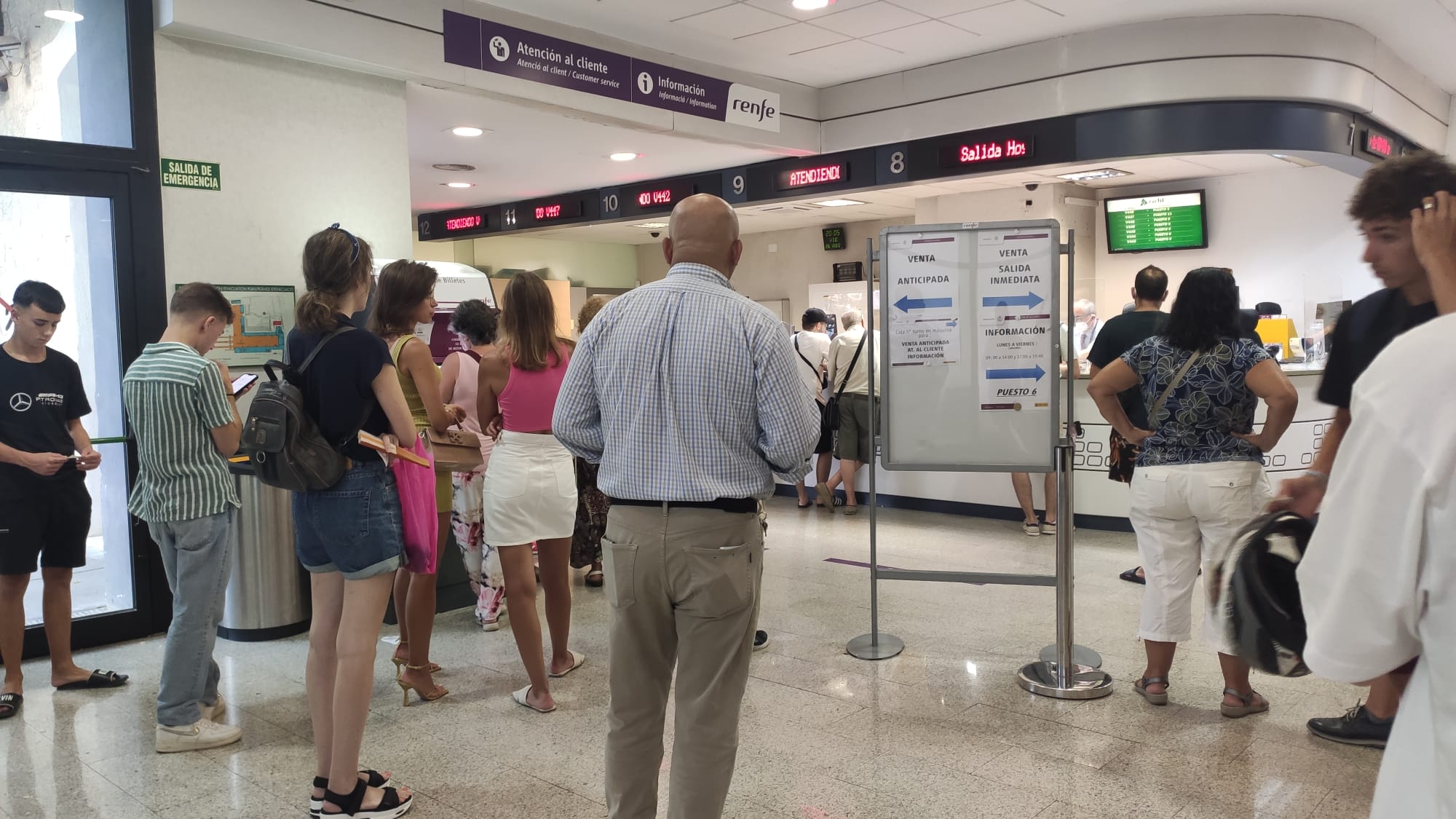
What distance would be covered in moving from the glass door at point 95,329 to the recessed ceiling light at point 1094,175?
5846 millimetres

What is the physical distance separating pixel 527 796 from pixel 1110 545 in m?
4.31

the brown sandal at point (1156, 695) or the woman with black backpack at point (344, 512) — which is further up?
the woman with black backpack at point (344, 512)

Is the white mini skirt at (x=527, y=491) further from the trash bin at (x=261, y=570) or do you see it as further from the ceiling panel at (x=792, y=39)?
the ceiling panel at (x=792, y=39)

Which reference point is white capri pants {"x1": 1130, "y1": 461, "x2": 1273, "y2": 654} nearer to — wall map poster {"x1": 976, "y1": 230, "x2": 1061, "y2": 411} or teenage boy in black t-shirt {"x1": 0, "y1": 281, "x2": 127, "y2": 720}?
wall map poster {"x1": 976, "y1": 230, "x2": 1061, "y2": 411}

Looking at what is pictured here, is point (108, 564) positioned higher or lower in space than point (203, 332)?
lower

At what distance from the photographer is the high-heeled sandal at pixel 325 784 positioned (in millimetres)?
2496

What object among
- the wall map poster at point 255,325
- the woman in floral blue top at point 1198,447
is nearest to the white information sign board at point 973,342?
the woman in floral blue top at point 1198,447

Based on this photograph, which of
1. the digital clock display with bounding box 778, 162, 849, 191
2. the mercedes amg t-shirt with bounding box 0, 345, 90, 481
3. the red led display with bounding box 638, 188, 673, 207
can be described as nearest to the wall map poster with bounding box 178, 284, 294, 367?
the mercedes amg t-shirt with bounding box 0, 345, 90, 481

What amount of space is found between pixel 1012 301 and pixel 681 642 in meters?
2.09

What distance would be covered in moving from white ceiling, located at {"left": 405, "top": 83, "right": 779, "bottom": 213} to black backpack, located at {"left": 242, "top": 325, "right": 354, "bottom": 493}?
3.23m

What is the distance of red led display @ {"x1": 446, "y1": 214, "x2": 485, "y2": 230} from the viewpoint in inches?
410

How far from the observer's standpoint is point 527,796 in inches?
106

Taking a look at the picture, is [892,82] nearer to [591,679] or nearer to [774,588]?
[774,588]

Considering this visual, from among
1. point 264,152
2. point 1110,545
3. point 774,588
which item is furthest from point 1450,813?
point 1110,545
